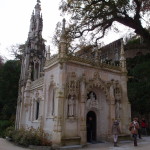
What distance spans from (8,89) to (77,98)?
22.3m

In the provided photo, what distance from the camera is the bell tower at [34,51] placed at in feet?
95.9

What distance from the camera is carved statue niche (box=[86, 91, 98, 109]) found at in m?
17.3

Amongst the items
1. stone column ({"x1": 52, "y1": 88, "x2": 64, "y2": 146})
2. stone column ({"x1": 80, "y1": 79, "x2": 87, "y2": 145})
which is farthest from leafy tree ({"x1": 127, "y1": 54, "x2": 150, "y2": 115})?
stone column ({"x1": 52, "y1": 88, "x2": 64, "y2": 146})

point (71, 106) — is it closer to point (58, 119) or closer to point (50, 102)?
point (58, 119)

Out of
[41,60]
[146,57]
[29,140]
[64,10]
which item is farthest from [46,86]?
[146,57]

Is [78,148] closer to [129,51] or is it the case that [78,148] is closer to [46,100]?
[46,100]

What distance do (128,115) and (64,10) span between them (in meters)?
11.4

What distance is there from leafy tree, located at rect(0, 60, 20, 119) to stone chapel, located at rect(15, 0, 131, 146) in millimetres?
13669

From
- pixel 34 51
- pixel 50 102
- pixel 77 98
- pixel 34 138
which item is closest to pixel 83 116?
pixel 77 98

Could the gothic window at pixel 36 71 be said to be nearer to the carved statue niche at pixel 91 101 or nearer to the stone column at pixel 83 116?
the carved statue niche at pixel 91 101

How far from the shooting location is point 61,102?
1508 centimetres

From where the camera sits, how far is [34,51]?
3030 centimetres

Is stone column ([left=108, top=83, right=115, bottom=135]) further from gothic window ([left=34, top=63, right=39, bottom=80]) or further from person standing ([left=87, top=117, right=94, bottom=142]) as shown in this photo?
gothic window ([left=34, top=63, right=39, bottom=80])

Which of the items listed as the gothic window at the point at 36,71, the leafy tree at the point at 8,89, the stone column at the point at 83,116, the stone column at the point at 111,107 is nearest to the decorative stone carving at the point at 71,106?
the stone column at the point at 83,116
